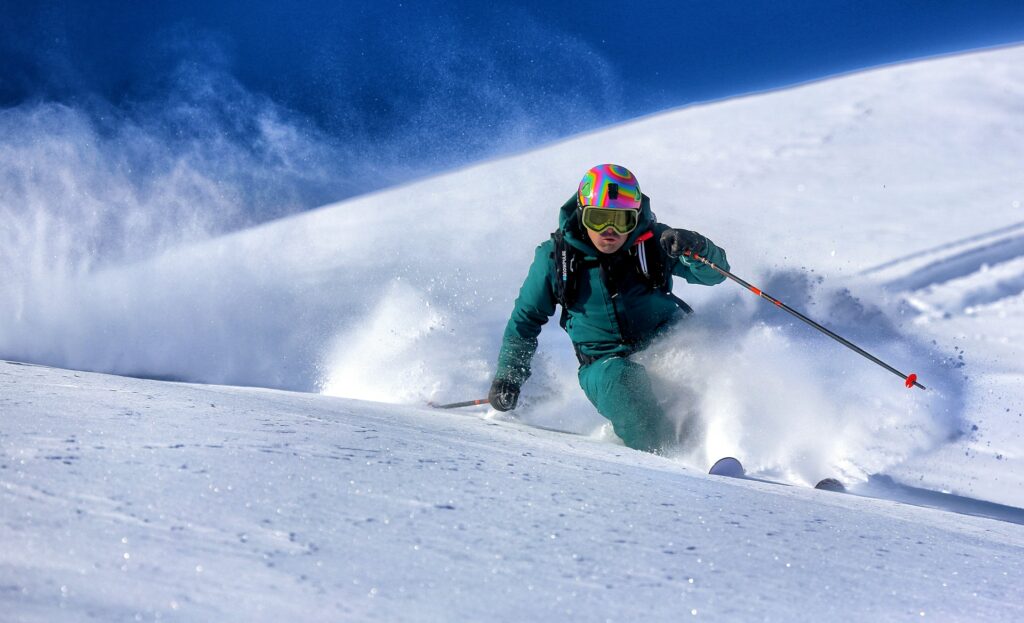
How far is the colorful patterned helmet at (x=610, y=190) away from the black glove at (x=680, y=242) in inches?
6.6

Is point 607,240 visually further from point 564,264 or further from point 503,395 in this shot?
point 503,395

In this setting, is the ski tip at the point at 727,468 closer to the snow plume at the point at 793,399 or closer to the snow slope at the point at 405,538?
the snow plume at the point at 793,399

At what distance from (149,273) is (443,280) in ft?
6.99

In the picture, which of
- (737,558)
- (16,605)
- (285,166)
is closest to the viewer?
(16,605)

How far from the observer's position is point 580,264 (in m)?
3.28

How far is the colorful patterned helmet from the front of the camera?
3092 millimetres

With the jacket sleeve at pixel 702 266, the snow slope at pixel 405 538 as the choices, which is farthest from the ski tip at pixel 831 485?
the jacket sleeve at pixel 702 266

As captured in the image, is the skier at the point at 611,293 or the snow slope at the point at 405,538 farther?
the skier at the point at 611,293

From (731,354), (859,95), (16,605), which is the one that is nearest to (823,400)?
(731,354)

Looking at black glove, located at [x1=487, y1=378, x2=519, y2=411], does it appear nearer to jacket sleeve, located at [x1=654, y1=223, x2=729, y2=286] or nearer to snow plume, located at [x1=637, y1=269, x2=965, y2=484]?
snow plume, located at [x1=637, y1=269, x2=965, y2=484]

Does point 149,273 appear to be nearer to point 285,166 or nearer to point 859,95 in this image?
point 285,166

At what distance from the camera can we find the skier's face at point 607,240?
10.3ft

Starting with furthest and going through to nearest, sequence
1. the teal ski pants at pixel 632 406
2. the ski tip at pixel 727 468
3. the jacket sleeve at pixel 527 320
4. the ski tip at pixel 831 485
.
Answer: the jacket sleeve at pixel 527 320 < the teal ski pants at pixel 632 406 < the ski tip at pixel 831 485 < the ski tip at pixel 727 468

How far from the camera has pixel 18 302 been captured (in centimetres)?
532
